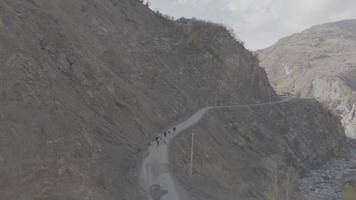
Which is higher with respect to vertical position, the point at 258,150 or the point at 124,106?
the point at 124,106

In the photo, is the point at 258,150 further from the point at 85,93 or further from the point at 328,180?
the point at 85,93

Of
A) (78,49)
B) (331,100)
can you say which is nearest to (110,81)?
(78,49)

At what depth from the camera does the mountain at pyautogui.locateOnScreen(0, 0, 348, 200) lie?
1970 cm

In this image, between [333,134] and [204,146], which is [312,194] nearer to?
[204,146]

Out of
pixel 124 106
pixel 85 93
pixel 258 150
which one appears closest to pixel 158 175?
pixel 85 93

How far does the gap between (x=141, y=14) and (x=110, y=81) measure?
2679 centimetres

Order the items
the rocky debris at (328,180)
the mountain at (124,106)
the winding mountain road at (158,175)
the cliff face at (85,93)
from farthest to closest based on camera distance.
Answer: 1. the rocky debris at (328,180)
2. the winding mountain road at (158,175)
3. the mountain at (124,106)
4. the cliff face at (85,93)

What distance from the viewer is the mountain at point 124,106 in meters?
19.7

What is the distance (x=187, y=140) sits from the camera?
3675 centimetres

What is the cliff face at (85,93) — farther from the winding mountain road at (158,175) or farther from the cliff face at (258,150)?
the cliff face at (258,150)

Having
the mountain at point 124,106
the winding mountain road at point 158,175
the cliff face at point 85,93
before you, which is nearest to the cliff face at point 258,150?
the mountain at point 124,106

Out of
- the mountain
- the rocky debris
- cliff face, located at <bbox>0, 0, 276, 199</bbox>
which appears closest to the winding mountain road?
the mountain

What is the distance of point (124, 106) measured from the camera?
110 feet

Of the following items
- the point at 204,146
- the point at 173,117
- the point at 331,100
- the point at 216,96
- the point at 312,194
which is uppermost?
the point at 331,100
